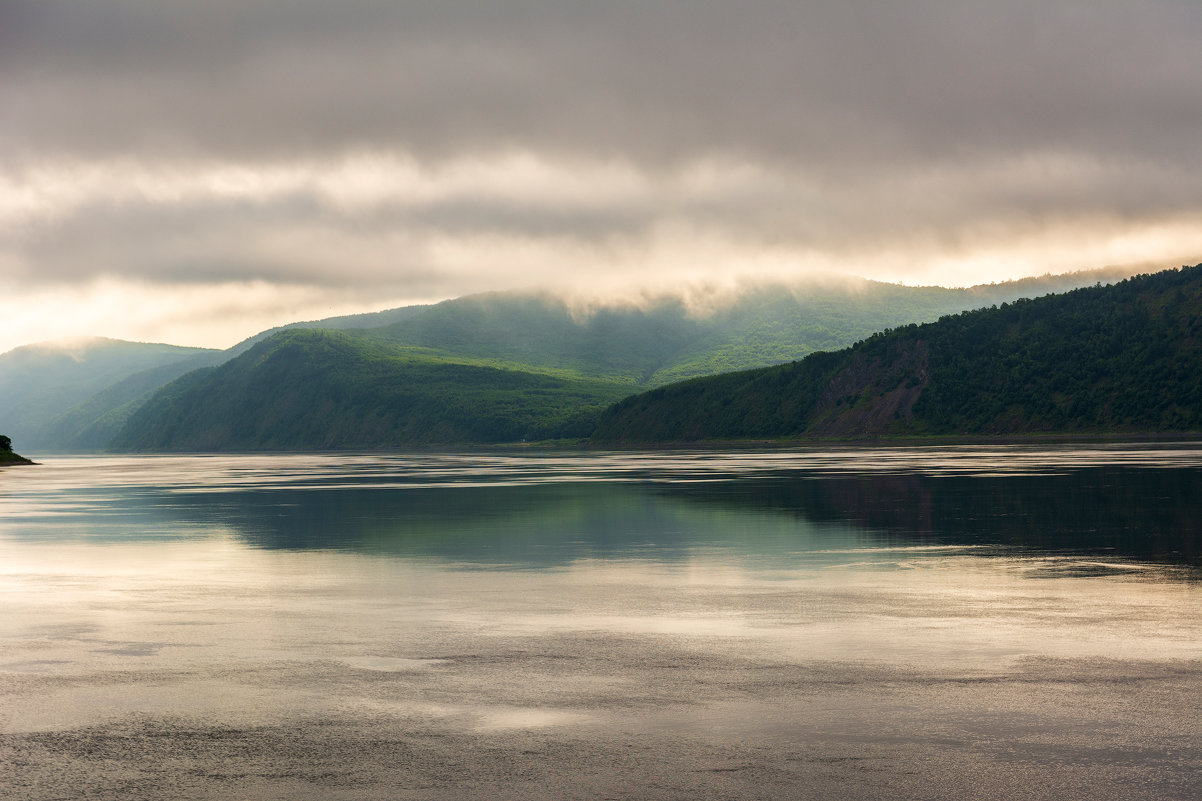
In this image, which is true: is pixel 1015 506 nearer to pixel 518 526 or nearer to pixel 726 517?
pixel 726 517

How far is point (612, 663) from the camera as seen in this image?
15.2 meters

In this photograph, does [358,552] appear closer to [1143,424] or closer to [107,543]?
[107,543]

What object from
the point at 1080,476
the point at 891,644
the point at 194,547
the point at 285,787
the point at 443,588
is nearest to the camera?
the point at 285,787

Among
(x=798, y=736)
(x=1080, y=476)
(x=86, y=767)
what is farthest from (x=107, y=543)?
(x=1080, y=476)

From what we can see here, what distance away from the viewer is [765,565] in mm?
25766

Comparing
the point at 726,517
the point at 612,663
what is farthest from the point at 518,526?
the point at 612,663

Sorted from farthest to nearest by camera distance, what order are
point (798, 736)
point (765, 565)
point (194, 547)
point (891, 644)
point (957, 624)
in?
1. point (194, 547)
2. point (765, 565)
3. point (957, 624)
4. point (891, 644)
5. point (798, 736)

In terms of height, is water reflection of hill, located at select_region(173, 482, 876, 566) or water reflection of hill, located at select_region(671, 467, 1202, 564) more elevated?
water reflection of hill, located at select_region(671, 467, 1202, 564)

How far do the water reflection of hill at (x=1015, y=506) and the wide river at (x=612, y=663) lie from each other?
358mm

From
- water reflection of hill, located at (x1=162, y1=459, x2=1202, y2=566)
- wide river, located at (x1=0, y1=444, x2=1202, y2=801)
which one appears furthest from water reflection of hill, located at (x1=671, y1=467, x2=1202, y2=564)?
wide river, located at (x1=0, y1=444, x2=1202, y2=801)

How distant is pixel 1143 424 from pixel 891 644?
194394 mm

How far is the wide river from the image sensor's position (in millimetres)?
10430

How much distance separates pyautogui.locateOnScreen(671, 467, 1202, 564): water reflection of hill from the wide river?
358mm

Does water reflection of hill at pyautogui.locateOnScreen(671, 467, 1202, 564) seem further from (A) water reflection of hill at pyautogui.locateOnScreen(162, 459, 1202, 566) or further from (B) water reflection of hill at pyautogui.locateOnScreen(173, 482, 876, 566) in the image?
(B) water reflection of hill at pyautogui.locateOnScreen(173, 482, 876, 566)
